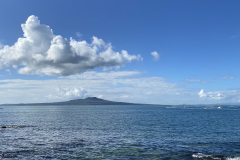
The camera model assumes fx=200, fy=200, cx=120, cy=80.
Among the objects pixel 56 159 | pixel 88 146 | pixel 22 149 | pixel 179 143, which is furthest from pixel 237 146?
pixel 22 149

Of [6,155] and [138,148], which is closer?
[6,155]

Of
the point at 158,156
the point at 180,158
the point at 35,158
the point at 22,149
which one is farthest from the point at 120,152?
the point at 22,149

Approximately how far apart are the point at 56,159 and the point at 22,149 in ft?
42.5

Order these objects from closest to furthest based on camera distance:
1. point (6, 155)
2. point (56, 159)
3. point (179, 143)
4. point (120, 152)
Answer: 1. point (56, 159)
2. point (6, 155)
3. point (120, 152)
4. point (179, 143)

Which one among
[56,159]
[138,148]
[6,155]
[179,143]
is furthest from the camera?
[179,143]

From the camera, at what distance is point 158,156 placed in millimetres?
39812

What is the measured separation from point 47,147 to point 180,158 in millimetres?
30186

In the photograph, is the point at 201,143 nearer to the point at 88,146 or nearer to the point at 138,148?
the point at 138,148

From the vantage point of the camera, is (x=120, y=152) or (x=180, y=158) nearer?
(x=180, y=158)

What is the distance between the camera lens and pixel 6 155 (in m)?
40.3

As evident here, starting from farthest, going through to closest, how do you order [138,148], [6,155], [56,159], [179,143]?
[179,143], [138,148], [6,155], [56,159]

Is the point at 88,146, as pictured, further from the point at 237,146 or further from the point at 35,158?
the point at 237,146

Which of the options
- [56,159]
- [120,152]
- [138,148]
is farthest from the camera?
[138,148]

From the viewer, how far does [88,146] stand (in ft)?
159
